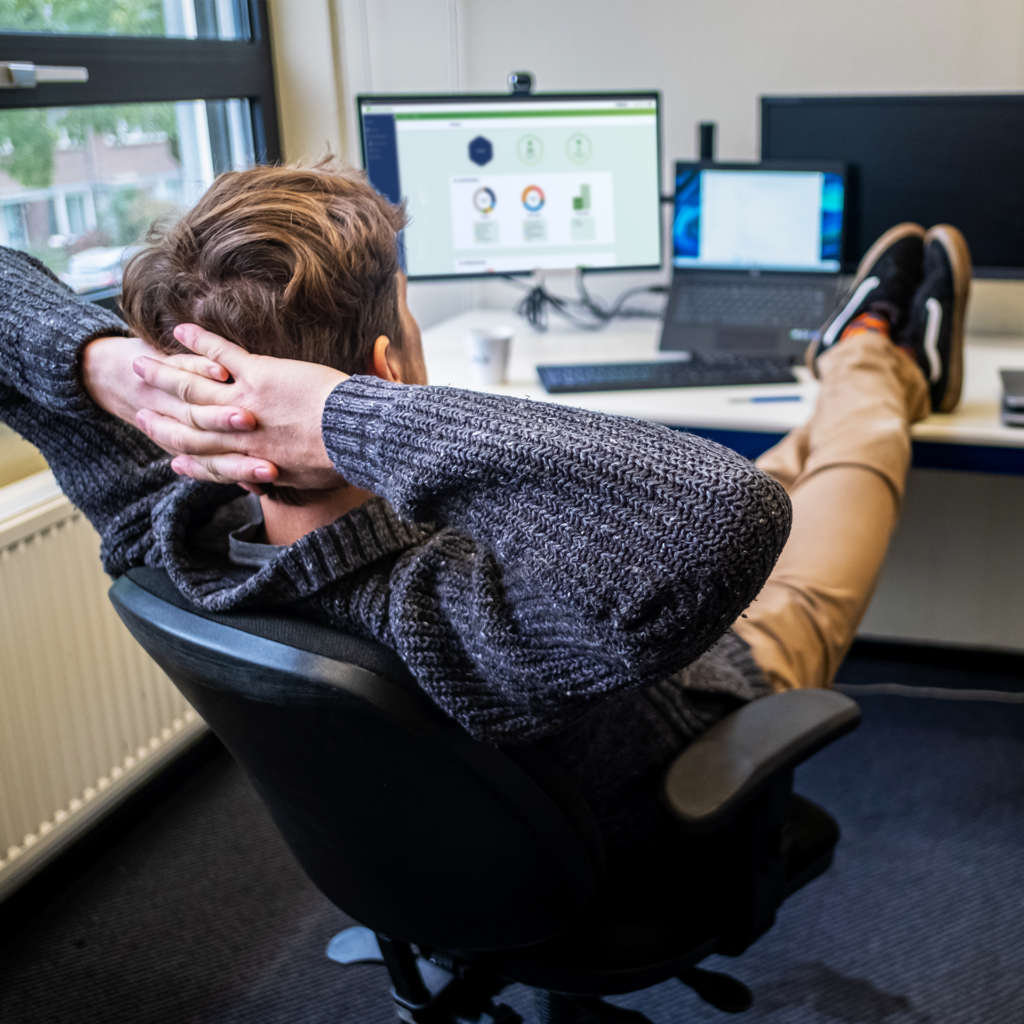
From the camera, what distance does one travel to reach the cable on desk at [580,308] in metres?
2.28

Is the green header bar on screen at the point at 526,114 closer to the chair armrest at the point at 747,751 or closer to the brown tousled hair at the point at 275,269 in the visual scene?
the brown tousled hair at the point at 275,269

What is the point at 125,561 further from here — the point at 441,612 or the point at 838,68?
the point at 838,68

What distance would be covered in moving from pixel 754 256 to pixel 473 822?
159cm

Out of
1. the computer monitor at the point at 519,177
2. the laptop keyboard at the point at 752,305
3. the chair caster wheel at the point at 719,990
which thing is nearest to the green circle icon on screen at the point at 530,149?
the computer monitor at the point at 519,177

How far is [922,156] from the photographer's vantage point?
189cm

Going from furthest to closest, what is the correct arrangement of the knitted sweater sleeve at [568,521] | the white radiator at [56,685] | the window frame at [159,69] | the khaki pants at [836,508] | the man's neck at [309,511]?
the window frame at [159,69] → the white radiator at [56,685] → the khaki pants at [836,508] → the man's neck at [309,511] → the knitted sweater sleeve at [568,521]

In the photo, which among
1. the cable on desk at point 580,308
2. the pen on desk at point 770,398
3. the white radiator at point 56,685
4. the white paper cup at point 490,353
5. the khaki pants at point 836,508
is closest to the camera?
the khaki pants at point 836,508

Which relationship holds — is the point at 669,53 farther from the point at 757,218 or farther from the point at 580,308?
the point at 580,308

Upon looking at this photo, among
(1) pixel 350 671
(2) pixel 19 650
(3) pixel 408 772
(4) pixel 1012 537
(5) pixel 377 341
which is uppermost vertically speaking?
(5) pixel 377 341

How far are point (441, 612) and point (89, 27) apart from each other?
1.54 m

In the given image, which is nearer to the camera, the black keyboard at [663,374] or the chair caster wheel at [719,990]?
the chair caster wheel at [719,990]

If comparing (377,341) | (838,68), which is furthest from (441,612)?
(838,68)

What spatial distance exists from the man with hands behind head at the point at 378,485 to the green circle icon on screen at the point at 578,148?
4.16 ft

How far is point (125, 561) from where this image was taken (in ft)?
2.77
